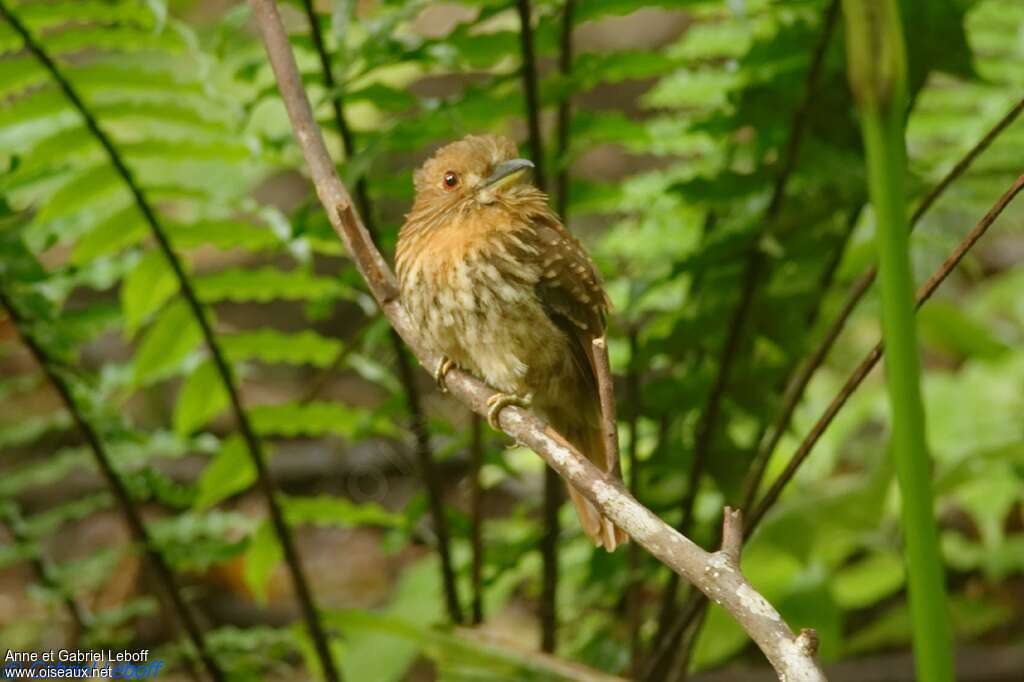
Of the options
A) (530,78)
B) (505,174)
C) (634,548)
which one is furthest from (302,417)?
(530,78)

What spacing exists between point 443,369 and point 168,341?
983mm

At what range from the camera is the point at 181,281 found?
2.67 meters

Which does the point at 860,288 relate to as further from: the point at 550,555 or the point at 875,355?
the point at 550,555

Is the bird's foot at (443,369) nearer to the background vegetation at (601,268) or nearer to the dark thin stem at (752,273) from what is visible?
the background vegetation at (601,268)

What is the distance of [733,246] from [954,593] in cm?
272

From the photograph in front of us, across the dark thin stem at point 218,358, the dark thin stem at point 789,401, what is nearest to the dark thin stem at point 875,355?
the dark thin stem at point 789,401

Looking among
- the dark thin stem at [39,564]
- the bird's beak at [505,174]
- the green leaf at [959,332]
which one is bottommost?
the dark thin stem at [39,564]

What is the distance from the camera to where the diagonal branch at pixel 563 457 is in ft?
3.76

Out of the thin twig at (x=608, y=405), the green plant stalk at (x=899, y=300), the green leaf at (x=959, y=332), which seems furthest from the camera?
the green leaf at (x=959, y=332)

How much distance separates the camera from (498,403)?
194 cm

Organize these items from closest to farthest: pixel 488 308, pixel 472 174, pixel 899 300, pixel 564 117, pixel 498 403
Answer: pixel 899 300, pixel 498 403, pixel 488 308, pixel 472 174, pixel 564 117

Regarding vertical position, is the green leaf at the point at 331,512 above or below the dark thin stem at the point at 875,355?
above

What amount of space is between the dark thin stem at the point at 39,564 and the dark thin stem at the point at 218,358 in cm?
56

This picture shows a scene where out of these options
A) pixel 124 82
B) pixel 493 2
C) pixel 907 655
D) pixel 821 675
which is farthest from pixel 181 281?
pixel 907 655
